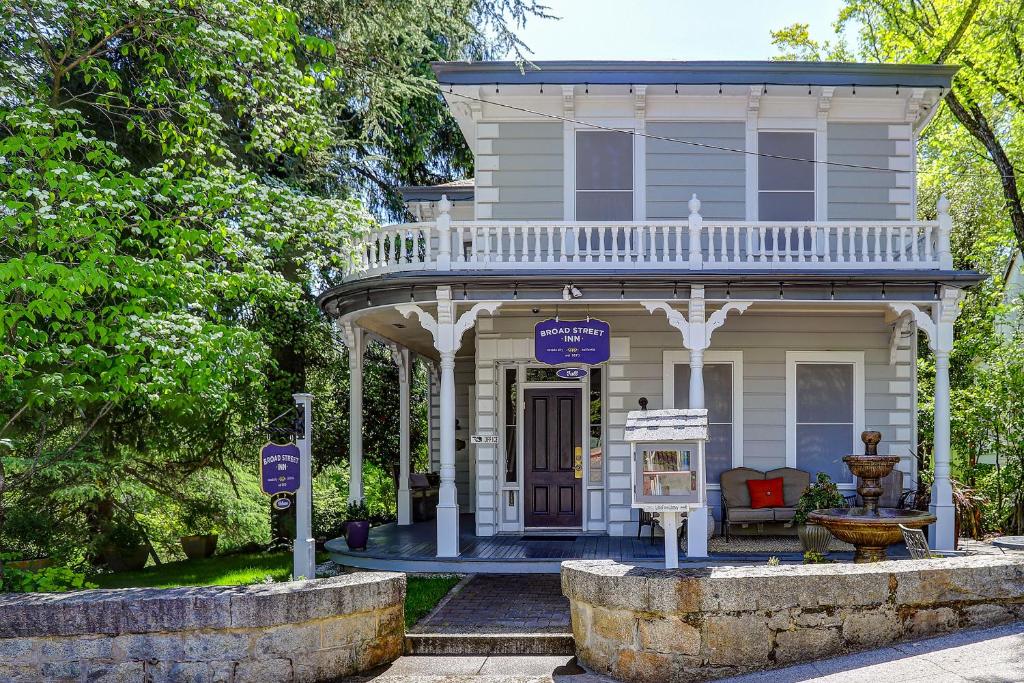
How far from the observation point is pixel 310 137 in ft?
33.5

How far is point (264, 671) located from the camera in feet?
19.6

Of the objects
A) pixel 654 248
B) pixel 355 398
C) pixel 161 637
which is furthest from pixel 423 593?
pixel 654 248

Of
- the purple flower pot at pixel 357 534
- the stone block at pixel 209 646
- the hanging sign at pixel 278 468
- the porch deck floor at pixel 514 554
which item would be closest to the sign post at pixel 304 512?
the hanging sign at pixel 278 468

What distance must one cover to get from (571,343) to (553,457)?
264cm

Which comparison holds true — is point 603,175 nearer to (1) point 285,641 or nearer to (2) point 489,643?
(2) point 489,643

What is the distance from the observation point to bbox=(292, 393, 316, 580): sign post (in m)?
9.31

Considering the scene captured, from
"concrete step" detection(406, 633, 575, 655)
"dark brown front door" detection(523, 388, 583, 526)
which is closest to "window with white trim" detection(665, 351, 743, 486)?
"dark brown front door" detection(523, 388, 583, 526)

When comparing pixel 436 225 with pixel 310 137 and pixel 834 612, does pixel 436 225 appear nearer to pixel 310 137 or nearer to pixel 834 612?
pixel 310 137

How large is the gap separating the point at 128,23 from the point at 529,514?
8.08 m

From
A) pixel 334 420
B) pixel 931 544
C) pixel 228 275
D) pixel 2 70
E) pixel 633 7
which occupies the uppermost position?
pixel 633 7

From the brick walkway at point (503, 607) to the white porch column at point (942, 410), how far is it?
476 centimetres

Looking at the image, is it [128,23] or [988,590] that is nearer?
[988,590]

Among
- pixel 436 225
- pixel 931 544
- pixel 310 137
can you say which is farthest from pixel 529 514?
pixel 310 137

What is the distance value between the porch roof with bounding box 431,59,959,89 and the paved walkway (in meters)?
8.29
